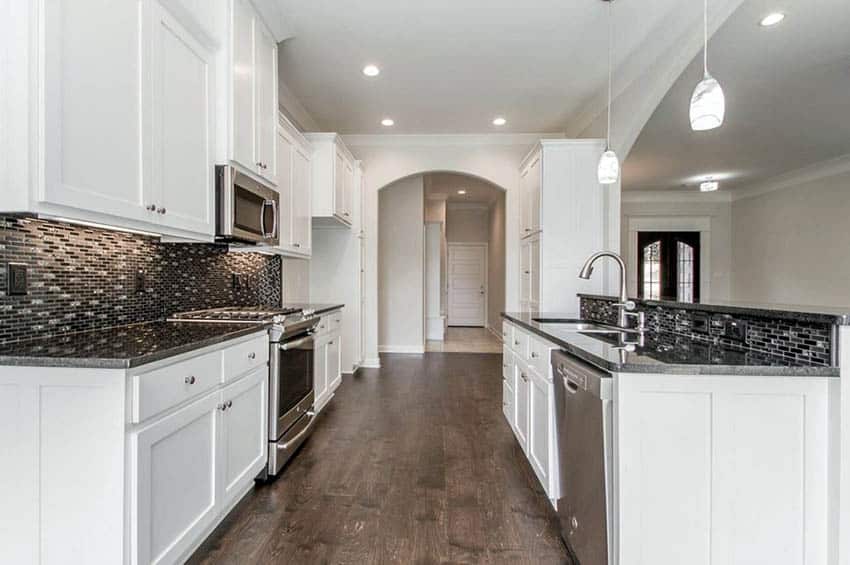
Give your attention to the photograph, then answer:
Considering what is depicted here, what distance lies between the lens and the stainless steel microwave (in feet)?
7.57

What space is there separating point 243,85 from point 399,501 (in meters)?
2.39

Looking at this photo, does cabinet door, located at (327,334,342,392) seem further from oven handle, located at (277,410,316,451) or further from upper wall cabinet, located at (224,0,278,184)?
upper wall cabinet, located at (224,0,278,184)

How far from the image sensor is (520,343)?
2719 mm

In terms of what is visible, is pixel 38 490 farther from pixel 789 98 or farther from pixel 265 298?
pixel 789 98

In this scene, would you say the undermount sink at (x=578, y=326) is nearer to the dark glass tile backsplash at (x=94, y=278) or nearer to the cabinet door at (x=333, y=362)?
the cabinet door at (x=333, y=362)

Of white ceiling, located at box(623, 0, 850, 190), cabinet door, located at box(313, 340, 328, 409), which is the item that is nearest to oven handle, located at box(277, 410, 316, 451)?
cabinet door, located at box(313, 340, 328, 409)

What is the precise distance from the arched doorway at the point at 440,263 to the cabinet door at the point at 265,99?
2.61 metres

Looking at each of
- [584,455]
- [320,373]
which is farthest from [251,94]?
[584,455]

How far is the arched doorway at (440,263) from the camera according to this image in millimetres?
6617

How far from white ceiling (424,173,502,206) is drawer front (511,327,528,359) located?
444cm

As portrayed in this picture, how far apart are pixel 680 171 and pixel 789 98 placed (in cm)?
280

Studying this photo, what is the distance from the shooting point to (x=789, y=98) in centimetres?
402

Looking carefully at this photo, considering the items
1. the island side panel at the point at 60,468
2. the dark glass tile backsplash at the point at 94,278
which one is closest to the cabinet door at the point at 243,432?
the island side panel at the point at 60,468

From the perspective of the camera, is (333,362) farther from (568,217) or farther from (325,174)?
(568,217)
